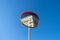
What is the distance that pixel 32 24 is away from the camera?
4.46 m

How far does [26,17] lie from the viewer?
4523mm

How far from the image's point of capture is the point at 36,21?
4531mm

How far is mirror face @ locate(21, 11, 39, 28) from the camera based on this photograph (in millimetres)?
4438

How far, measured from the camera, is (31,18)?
4.47 metres

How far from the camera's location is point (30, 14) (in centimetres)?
452

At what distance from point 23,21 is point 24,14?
13 centimetres

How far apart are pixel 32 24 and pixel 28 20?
→ 100 millimetres

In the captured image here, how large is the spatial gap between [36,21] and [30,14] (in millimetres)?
165

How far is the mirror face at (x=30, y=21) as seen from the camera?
4.44 m

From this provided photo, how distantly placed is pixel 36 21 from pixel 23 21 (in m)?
0.23

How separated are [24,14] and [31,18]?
175 millimetres

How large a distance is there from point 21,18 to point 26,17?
0.10 meters

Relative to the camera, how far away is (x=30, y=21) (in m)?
4.43

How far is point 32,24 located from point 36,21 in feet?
0.37
